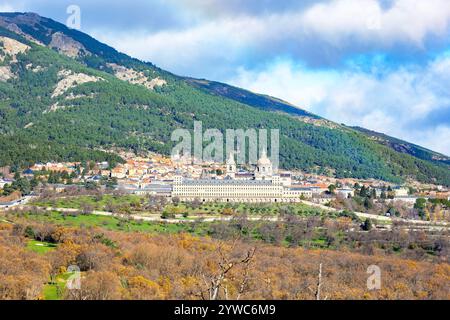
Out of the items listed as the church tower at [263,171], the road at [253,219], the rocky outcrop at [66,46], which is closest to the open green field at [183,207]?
the road at [253,219]

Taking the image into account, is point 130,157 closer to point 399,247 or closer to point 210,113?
point 210,113

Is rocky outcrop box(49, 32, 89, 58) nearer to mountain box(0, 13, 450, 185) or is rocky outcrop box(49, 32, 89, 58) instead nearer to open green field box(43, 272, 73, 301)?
mountain box(0, 13, 450, 185)

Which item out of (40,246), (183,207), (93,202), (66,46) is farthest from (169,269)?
(66,46)

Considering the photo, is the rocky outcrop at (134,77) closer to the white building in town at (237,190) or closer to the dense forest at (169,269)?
the white building in town at (237,190)

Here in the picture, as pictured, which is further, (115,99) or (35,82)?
(35,82)

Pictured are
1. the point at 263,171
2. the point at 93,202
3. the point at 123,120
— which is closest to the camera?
the point at 93,202

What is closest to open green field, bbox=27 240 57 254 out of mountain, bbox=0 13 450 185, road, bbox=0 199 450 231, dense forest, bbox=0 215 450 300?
dense forest, bbox=0 215 450 300

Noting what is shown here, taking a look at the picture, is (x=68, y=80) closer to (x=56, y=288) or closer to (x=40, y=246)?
(x=40, y=246)
